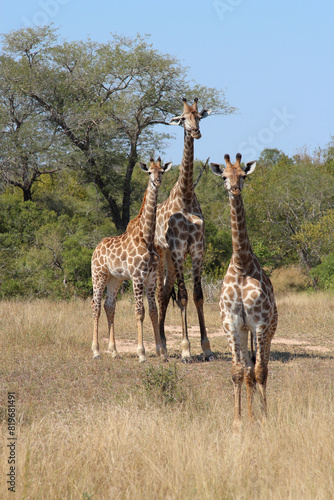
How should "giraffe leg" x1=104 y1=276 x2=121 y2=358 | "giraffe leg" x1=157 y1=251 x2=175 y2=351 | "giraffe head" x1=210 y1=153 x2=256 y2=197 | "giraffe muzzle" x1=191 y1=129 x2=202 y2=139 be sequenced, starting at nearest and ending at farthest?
1. "giraffe head" x1=210 y1=153 x2=256 y2=197
2. "giraffe muzzle" x1=191 y1=129 x2=202 y2=139
3. "giraffe leg" x1=104 y1=276 x2=121 y2=358
4. "giraffe leg" x1=157 y1=251 x2=175 y2=351

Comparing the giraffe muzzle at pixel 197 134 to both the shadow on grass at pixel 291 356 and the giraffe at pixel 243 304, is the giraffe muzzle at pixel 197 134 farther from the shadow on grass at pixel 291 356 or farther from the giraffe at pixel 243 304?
the shadow on grass at pixel 291 356

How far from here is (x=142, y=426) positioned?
484 centimetres

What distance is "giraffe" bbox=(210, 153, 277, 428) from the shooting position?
535cm

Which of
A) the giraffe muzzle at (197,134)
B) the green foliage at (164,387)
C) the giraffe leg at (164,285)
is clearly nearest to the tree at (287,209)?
the giraffe leg at (164,285)

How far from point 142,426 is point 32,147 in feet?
62.2

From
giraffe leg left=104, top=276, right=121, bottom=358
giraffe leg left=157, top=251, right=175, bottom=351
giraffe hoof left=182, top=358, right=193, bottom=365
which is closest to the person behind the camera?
giraffe hoof left=182, top=358, right=193, bottom=365

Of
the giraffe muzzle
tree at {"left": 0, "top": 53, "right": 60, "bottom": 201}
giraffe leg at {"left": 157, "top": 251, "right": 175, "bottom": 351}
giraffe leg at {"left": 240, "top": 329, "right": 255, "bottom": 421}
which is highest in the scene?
tree at {"left": 0, "top": 53, "right": 60, "bottom": 201}

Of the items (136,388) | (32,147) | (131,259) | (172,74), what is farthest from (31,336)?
(172,74)

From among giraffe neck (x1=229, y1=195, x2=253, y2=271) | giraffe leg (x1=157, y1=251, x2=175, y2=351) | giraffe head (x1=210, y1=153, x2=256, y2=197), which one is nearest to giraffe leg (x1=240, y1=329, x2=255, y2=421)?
giraffe neck (x1=229, y1=195, x2=253, y2=271)

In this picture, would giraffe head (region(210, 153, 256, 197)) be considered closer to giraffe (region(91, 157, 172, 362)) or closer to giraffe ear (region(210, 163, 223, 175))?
giraffe ear (region(210, 163, 223, 175))

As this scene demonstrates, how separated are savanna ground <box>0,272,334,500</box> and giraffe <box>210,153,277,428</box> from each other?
0.43 metres

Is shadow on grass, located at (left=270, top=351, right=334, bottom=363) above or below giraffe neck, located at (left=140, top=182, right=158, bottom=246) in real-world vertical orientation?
below

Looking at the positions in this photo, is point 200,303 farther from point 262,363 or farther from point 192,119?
point 262,363

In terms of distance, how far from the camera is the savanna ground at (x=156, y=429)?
12.9 feet
